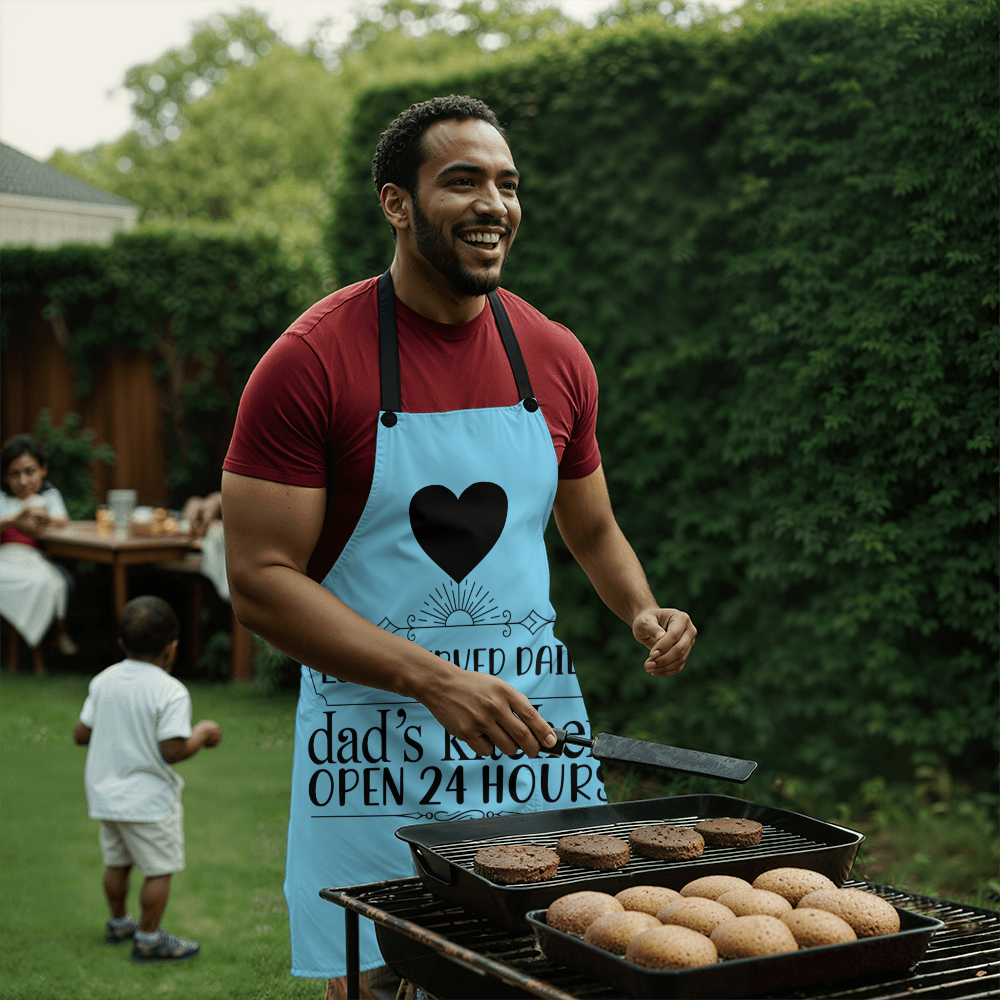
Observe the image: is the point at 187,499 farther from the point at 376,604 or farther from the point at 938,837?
the point at 376,604

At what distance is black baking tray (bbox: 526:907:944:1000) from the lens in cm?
128

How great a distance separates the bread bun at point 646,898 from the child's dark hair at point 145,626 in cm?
264

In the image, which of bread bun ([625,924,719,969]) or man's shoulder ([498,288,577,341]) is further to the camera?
man's shoulder ([498,288,577,341])

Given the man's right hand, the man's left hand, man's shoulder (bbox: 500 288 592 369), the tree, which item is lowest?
the man's right hand

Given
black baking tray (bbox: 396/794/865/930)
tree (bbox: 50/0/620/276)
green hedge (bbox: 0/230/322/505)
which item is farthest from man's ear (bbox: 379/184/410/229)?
tree (bbox: 50/0/620/276)

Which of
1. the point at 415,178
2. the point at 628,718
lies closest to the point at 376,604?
the point at 415,178

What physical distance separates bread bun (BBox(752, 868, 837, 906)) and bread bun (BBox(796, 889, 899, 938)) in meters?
0.05

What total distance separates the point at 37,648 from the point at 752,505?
4.66m

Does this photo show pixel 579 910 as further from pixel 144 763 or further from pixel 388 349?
pixel 144 763

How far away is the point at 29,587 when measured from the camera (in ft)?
23.0

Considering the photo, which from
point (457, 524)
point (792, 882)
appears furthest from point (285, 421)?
point (792, 882)

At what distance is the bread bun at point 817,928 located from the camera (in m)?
1.39

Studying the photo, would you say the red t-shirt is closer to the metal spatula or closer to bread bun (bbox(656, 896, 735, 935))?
the metal spatula

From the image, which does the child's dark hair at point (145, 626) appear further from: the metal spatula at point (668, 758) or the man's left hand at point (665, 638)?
the metal spatula at point (668, 758)
